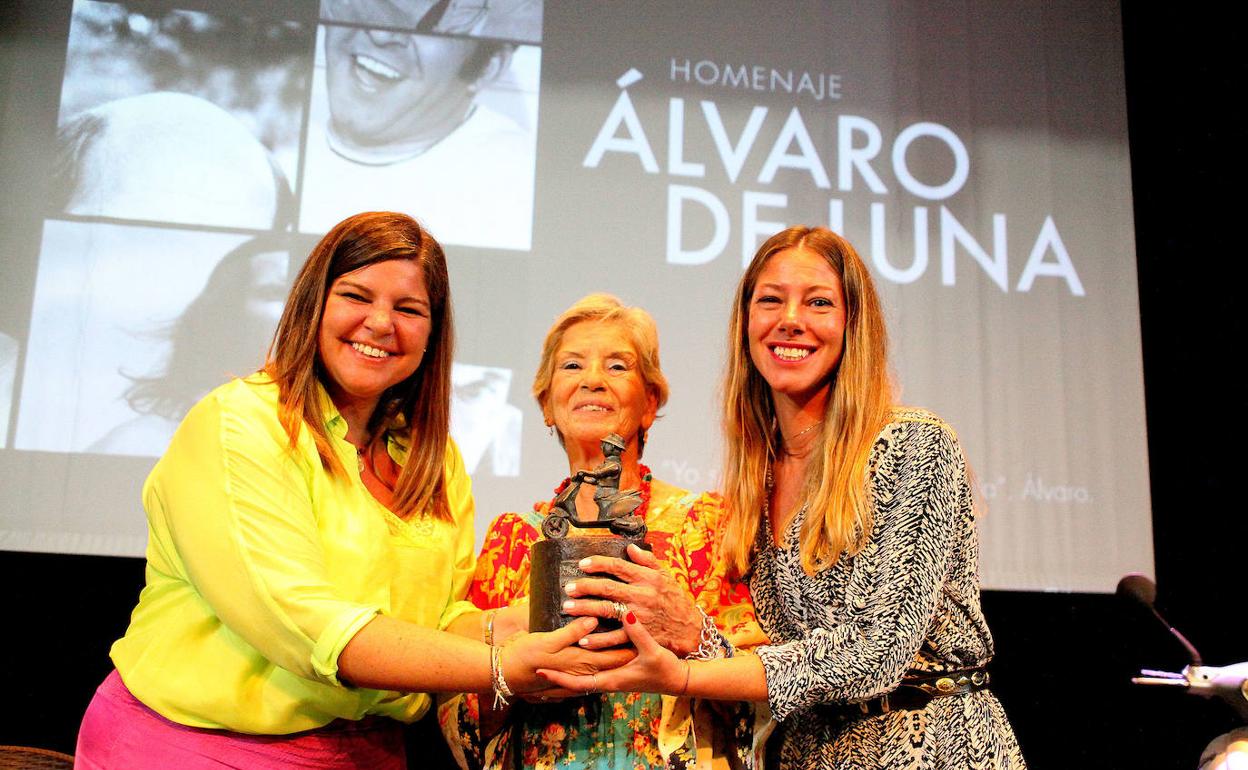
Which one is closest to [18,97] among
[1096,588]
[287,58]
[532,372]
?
[287,58]

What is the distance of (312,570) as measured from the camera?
178 cm

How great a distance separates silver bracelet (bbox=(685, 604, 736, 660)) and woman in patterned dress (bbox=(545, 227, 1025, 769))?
0.09 meters

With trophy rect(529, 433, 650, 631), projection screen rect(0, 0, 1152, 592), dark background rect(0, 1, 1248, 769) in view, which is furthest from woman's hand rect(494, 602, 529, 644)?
dark background rect(0, 1, 1248, 769)

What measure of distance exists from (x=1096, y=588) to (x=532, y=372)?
2.40 meters

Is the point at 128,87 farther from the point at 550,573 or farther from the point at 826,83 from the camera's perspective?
the point at 550,573

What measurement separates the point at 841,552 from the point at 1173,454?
3280mm

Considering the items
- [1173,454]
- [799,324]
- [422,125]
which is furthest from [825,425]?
[1173,454]

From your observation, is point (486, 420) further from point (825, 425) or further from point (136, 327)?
point (825, 425)

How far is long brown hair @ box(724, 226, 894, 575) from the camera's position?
6.78ft

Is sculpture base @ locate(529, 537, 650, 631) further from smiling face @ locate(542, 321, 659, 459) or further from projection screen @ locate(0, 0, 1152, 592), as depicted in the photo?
projection screen @ locate(0, 0, 1152, 592)

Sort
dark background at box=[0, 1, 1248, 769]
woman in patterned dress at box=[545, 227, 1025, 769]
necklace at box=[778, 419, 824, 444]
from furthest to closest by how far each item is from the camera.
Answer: dark background at box=[0, 1, 1248, 769] < necklace at box=[778, 419, 824, 444] < woman in patterned dress at box=[545, 227, 1025, 769]

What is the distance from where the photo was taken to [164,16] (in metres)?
4.12

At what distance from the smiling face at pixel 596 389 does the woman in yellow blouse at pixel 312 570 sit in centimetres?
47

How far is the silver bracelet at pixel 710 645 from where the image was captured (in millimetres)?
2016
